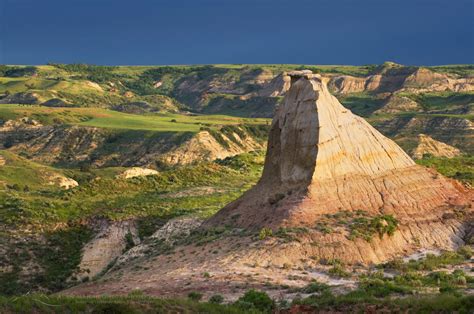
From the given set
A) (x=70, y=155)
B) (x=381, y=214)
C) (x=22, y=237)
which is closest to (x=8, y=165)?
(x=70, y=155)

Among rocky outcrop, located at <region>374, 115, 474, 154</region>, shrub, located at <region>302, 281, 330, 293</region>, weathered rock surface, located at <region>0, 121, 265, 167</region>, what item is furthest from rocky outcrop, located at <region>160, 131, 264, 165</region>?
shrub, located at <region>302, 281, 330, 293</region>

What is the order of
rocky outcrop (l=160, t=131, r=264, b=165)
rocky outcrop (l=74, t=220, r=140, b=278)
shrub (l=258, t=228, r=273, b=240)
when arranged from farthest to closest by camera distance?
rocky outcrop (l=160, t=131, r=264, b=165)
rocky outcrop (l=74, t=220, r=140, b=278)
shrub (l=258, t=228, r=273, b=240)

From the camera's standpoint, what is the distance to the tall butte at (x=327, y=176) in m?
40.5

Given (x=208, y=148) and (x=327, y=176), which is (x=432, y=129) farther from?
(x=327, y=176)

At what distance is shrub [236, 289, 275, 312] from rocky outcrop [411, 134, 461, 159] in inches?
3774

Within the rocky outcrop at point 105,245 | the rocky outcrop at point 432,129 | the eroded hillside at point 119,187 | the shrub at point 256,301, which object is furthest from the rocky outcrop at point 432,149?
the shrub at point 256,301

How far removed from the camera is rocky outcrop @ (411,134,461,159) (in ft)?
389

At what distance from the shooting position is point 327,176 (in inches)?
1634

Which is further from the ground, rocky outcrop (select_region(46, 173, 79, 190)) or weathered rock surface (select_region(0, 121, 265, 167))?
weathered rock surface (select_region(0, 121, 265, 167))

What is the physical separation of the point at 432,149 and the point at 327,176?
288ft

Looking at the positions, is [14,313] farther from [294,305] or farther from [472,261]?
[472,261]

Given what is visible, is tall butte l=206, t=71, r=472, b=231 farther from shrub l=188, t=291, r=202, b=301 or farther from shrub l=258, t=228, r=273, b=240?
shrub l=188, t=291, r=202, b=301

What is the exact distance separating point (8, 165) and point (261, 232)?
250 ft

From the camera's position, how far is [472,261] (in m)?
35.2
